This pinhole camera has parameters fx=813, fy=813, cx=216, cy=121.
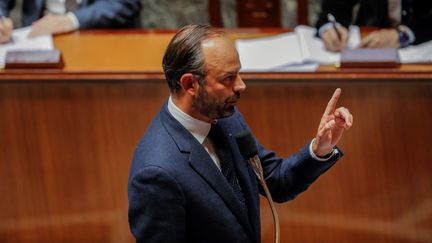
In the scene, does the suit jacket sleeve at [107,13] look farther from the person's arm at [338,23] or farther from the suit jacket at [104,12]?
the person's arm at [338,23]

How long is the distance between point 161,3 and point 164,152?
2712 millimetres

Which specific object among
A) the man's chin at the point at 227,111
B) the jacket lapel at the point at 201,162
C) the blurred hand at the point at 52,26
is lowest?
the blurred hand at the point at 52,26

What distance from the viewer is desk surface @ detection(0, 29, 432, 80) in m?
2.36

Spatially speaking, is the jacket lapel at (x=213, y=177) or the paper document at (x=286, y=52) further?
the paper document at (x=286, y=52)

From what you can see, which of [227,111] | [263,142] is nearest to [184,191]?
[227,111]

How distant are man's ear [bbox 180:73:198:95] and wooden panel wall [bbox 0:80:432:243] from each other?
880mm

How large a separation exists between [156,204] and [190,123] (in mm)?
188

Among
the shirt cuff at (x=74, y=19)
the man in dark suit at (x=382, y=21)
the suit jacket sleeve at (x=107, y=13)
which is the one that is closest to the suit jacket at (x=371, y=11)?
the man in dark suit at (x=382, y=21)

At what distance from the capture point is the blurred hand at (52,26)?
114 inches

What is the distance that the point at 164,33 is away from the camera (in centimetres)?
282

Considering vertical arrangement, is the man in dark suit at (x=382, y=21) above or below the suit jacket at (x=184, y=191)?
below

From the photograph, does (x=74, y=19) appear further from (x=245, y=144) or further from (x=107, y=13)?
(x=245, y=144)

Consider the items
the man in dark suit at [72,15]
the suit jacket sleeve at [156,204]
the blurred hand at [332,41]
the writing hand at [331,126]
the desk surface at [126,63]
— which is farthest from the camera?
the man in dark suit at [72,15]

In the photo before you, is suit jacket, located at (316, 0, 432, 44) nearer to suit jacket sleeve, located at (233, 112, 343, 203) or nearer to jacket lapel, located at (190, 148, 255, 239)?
suit jacket sleeve, located at (233, 112, 343, 203)
